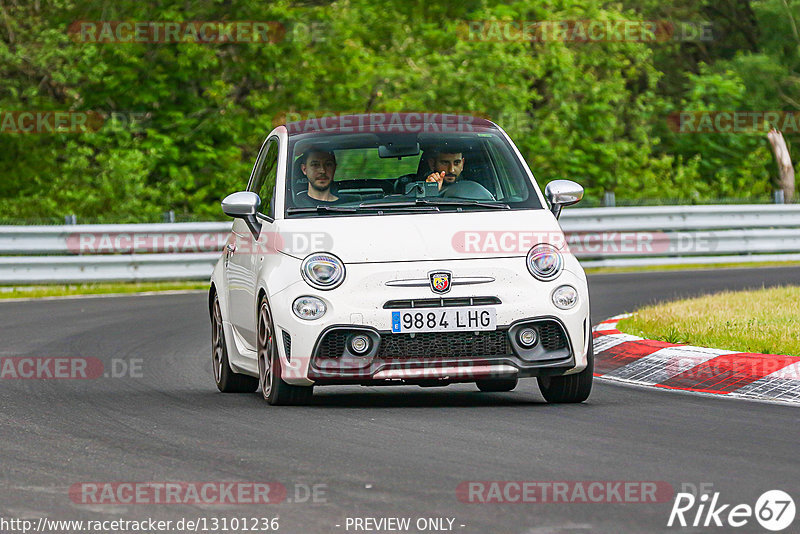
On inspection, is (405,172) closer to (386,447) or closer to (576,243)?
(386,447)

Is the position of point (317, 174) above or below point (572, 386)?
above

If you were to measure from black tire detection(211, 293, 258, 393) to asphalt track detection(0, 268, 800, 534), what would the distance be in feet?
0.44

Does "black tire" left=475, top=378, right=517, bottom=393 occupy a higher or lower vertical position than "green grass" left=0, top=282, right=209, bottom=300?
higher

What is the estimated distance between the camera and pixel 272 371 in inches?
360

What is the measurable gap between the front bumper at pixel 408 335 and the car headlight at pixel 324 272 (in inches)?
1.7

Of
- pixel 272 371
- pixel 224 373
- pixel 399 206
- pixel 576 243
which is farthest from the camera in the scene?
pixel 576 243

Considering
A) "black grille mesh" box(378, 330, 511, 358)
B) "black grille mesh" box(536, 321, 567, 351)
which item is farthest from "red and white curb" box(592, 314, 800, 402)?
"black grille mesh" box(378, 330, 511, 358)

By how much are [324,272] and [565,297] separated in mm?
1394

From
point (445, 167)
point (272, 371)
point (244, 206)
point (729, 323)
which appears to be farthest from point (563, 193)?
point (729, 323)

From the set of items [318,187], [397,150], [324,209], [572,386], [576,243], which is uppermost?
[397,150]

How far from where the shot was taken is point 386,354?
8.73 m

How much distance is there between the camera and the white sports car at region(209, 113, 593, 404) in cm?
872

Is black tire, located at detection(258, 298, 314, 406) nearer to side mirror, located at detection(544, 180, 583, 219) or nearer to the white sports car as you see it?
the white sports car

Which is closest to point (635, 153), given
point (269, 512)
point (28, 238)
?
point (28, 238)
